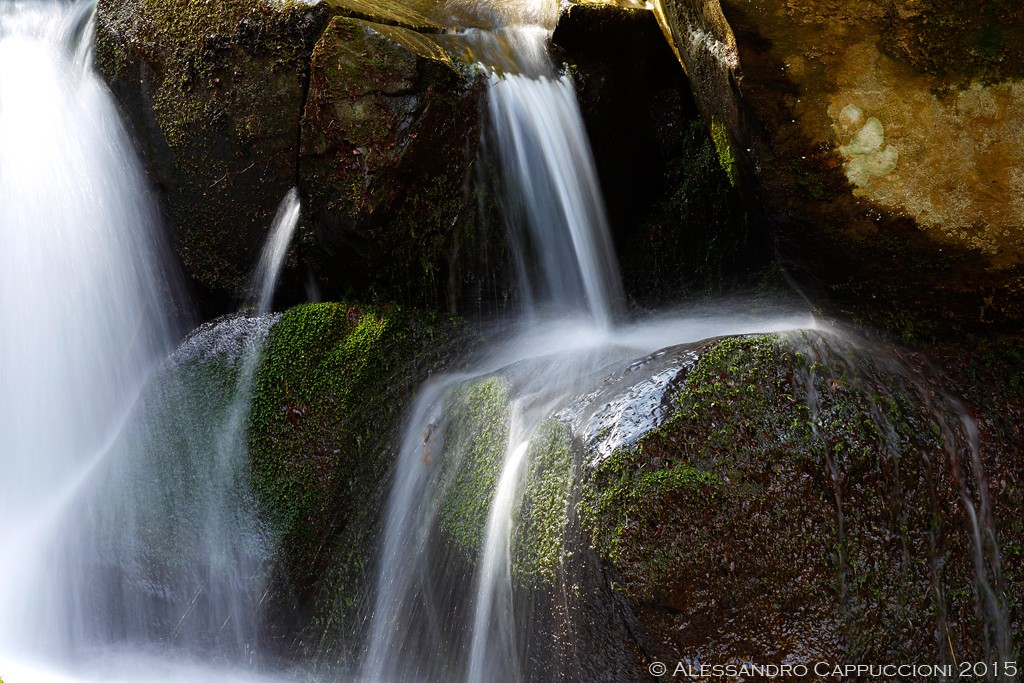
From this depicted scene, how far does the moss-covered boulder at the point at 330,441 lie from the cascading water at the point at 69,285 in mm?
1140

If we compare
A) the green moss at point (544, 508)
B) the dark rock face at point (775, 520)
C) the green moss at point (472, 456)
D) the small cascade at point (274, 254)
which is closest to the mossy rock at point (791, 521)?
the dark rock face at point (775, 520)

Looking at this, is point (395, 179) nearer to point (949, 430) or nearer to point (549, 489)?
point (549, 489)

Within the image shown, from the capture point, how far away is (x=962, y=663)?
276 cm

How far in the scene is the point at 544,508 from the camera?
9.64ft

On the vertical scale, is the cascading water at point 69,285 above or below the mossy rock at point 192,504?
above

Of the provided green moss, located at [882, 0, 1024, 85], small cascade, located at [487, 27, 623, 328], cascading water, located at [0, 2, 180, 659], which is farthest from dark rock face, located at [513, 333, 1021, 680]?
cascading water, located at [0, 2, 180, 659]

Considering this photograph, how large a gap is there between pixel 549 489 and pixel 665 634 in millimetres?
622

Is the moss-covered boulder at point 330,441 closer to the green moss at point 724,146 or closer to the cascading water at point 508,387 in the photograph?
the cascading water at point 508,387

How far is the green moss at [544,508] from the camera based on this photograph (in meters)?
2.83

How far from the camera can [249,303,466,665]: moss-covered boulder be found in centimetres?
401

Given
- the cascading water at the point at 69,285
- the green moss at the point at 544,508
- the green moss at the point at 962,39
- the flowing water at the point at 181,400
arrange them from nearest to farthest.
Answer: the green moss at the point at 544,508
the green moss at the point at 962,39
the flowing water at the point at 181,400
the cascading water at the point at 69,285

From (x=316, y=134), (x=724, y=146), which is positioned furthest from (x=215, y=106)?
(x=724, y=146)

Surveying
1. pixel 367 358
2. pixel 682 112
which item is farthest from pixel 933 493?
pixel 682 112

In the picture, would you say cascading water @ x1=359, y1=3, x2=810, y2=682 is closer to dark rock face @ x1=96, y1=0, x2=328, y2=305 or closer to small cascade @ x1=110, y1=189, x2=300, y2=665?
small cascade @ x1=110, y1=189, x2=300, y2=665
